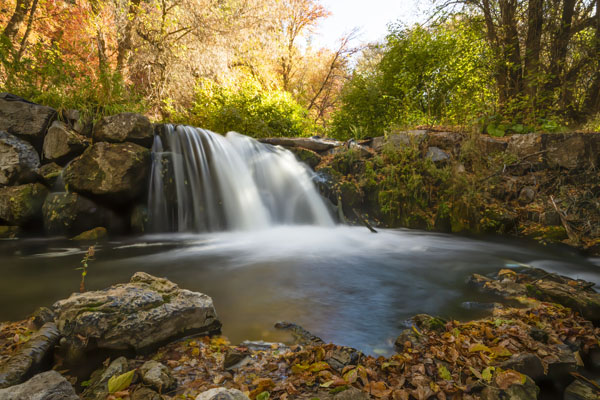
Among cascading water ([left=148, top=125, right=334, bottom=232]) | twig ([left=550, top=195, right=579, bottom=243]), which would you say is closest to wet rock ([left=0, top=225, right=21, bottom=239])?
cascading water ([left=148, top=125, right=334, bottom=232])

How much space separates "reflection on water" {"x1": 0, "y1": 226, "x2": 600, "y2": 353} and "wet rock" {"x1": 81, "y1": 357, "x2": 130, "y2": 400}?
686 millimetres

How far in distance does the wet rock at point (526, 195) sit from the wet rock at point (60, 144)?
344 inches

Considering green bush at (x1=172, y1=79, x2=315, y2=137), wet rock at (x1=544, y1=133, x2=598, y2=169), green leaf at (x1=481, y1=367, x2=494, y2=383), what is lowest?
green leaf at (x1=481, y1=367, x2=494, y2=383)

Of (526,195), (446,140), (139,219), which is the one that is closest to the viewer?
(139,219)

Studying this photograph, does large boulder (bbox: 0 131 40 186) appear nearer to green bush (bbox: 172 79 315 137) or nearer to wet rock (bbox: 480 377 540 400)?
green bush (bbox: 172 79 315 137)

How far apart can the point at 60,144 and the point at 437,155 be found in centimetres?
774

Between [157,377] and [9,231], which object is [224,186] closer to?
[9,231]

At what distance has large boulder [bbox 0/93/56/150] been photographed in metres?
5.45

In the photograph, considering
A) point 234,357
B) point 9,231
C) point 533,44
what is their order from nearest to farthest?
point 234,357 → point 9,231 → point 533,44

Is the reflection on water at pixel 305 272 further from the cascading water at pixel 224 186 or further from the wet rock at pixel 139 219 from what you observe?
the cascading water at pixel 224 186

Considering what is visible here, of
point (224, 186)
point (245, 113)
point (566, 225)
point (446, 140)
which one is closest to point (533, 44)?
point (446, 140)

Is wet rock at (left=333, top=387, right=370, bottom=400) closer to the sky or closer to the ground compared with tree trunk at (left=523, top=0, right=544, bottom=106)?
closer to the ground

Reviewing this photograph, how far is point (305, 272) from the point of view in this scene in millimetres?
3643

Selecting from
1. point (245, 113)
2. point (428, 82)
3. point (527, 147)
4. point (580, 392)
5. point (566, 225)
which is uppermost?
point (428, 82)
